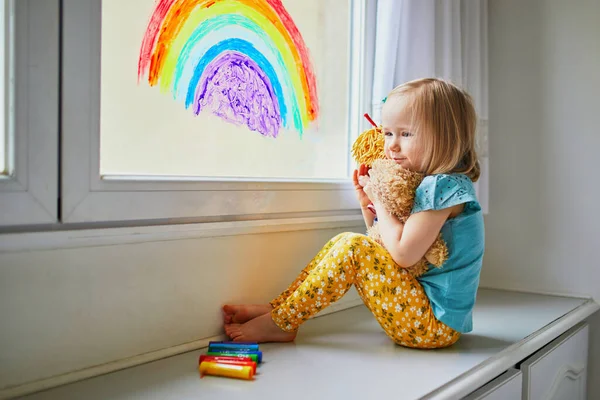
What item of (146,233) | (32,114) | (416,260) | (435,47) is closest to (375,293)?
(416,260)

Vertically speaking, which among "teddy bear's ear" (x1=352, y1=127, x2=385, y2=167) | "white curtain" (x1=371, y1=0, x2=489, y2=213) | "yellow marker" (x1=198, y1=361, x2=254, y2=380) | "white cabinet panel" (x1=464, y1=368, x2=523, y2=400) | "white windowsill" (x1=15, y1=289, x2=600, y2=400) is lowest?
"white cabinet panel" (x1=464, y1=368, x2=523, y2=400)

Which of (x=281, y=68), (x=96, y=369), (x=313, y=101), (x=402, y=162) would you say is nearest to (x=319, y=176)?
(x=313, y=101)

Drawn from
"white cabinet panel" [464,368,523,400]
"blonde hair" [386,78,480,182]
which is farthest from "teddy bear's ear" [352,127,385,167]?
"white cabinet panel" [464,368,523,400]

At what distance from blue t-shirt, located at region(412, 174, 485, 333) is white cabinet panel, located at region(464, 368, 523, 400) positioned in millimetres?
131

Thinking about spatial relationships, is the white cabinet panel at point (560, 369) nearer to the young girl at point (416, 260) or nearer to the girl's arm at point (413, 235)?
the young girl at point (416, 260)

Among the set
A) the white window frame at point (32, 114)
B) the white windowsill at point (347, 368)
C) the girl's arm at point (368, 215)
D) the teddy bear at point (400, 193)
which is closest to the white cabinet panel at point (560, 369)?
the white windowsill at point (347, 368)

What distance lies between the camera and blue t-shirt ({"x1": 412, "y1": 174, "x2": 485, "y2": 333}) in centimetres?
121

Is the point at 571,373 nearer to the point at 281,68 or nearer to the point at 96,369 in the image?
the point at 281,68

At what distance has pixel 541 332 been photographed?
4.74ft

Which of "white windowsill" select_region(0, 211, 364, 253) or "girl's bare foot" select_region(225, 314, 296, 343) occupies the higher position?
"white windowsill" select_region(0, 211, 364, 253)

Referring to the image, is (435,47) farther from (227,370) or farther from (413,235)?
(227,370)

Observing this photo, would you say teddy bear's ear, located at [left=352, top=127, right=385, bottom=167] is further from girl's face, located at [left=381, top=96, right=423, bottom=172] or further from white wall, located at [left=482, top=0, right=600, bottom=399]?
white wall, located at [left=482, top=0, right=600, bottom=399]

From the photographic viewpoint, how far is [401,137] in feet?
4.20

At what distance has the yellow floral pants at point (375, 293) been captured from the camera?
1.23 metres
